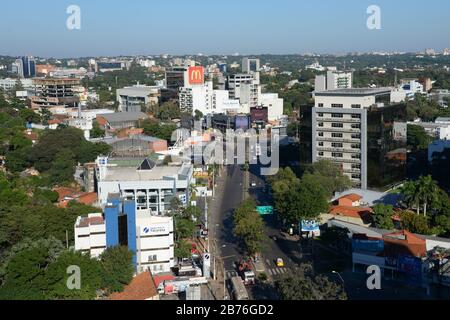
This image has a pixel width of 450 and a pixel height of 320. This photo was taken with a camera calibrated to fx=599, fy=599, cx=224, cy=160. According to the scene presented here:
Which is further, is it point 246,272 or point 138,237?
point 138,237

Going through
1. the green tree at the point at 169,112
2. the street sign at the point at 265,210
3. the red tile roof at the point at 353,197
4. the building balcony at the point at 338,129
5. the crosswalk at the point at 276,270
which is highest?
the building balcony at the point at 338,129

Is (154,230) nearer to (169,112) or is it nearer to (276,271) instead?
(276,271)

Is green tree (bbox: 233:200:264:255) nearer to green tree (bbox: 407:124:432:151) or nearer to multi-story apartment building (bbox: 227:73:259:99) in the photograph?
green tree (bbox: 407:124:432:151)

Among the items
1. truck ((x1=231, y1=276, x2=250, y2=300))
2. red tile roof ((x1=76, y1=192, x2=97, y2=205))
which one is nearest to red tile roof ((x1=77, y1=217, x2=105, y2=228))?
truck ((x1=231, y1=276, x2=250, y2=300))

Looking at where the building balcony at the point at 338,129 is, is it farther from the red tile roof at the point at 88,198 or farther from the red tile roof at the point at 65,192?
the red tile roof at the point at 65,192

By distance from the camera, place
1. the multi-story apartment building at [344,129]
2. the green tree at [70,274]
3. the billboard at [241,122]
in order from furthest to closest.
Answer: the billboard at [241,122]
the multi-story apartment building at [344,129]
the green tree at [70,274]

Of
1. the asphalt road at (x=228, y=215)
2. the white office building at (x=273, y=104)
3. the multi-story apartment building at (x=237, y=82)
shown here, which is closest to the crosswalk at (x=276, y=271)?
the asphalt road at (x=228, y=215)

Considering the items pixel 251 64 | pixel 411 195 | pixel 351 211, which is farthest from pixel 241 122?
pixel 251 64
